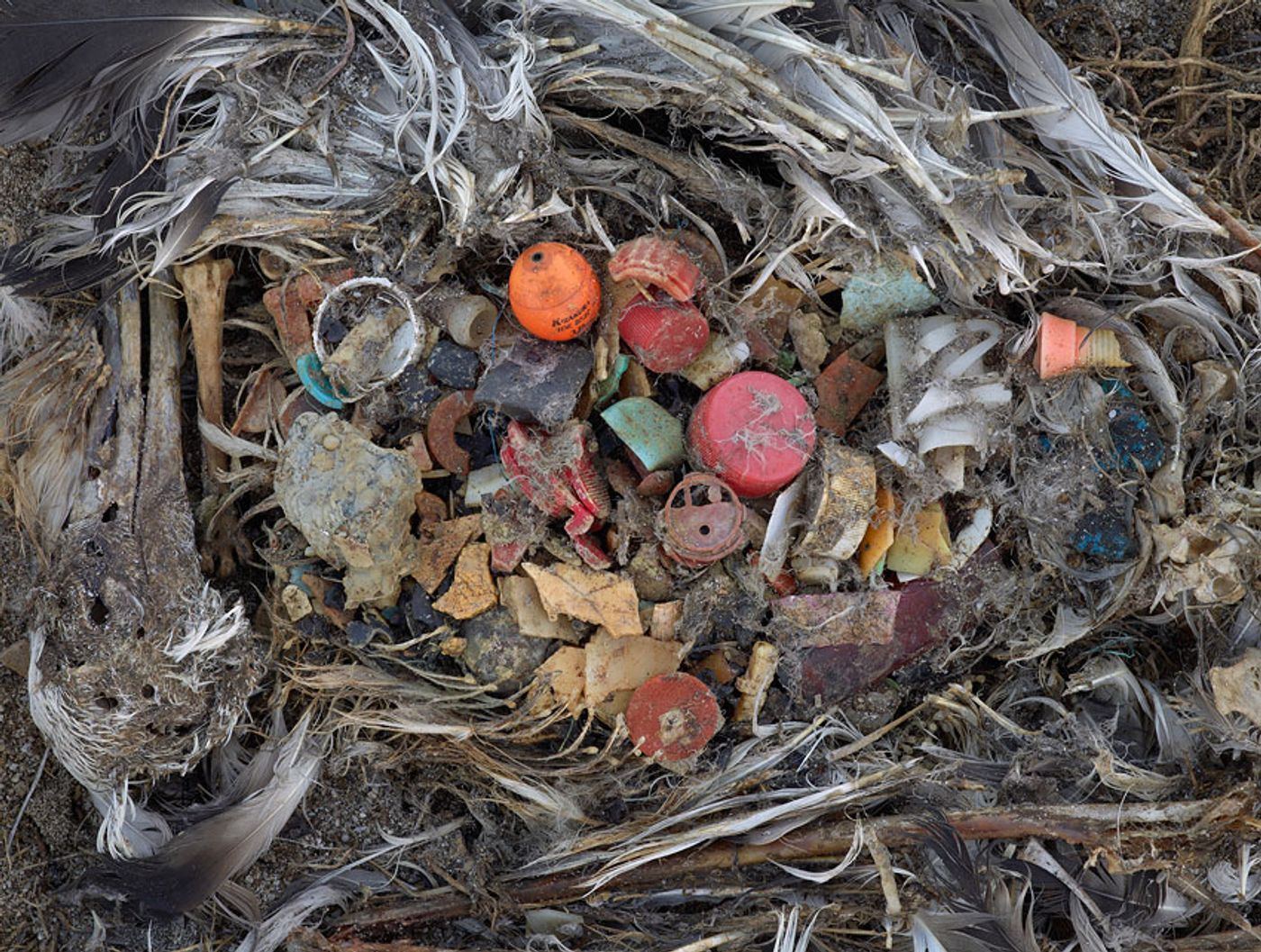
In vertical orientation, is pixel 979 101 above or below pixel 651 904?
above

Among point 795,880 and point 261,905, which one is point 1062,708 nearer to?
point 795,880

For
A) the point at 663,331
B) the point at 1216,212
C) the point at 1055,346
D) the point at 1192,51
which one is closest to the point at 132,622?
the point at 663,331

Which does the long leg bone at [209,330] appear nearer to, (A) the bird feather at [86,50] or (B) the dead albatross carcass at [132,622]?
(B) the dead albatross carcass at [132,622]

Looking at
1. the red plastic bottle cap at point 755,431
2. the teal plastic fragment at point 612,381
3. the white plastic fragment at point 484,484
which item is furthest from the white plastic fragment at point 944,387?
the white plastic fragment at point 484,484

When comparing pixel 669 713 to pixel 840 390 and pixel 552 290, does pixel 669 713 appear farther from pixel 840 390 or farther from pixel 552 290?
pixel 552 290

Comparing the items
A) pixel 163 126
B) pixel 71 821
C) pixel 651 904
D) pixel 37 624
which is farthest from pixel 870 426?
pixel 71 821
